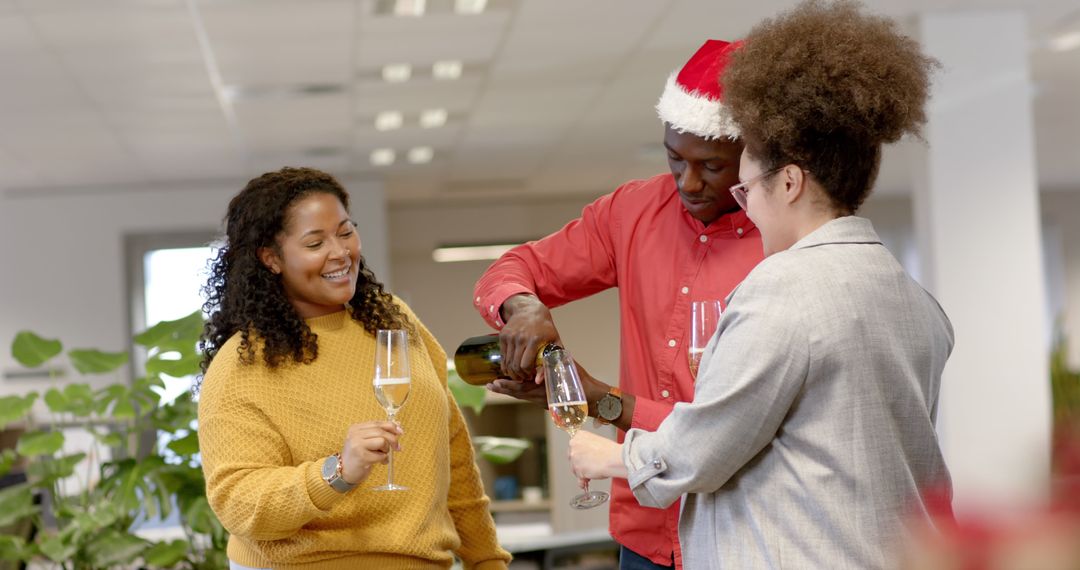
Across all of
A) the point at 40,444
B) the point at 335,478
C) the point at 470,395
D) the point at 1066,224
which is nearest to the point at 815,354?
the point at 335,478

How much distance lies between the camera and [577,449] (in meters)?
1.44

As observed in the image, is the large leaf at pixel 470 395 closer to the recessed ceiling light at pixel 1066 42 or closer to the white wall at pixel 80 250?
the recessed ceiling light at pixel 1066 42

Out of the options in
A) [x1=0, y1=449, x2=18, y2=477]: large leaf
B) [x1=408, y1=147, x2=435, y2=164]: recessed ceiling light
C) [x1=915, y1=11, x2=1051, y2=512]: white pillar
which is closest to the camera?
[x1=0, y1=449, x2=18, y2=477]: large leaf

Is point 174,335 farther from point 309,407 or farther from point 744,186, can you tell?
point 744,186

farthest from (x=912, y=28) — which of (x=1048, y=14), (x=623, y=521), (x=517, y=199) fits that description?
(x=517, y=199)

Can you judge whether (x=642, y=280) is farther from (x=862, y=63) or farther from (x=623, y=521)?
(x=862, y=63)

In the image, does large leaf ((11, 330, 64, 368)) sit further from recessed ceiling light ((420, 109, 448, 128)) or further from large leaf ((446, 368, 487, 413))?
recessed ceiling light ((420, 109, 448, 128))

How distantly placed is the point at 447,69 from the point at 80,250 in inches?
175

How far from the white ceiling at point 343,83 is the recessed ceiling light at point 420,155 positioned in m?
0.07

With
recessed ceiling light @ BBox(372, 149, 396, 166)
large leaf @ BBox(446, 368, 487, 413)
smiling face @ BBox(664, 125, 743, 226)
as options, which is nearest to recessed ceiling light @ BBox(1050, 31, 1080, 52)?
large leaf @ BBox(446, 368, 487, 413)

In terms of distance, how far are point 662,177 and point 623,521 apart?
0.56m

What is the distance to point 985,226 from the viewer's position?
5.06 m

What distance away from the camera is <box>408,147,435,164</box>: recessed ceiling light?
798 cm

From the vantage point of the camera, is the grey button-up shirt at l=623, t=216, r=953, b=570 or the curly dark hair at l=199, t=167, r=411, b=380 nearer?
the grey button-up shirt at l=623, t=216, r=953, b=570
